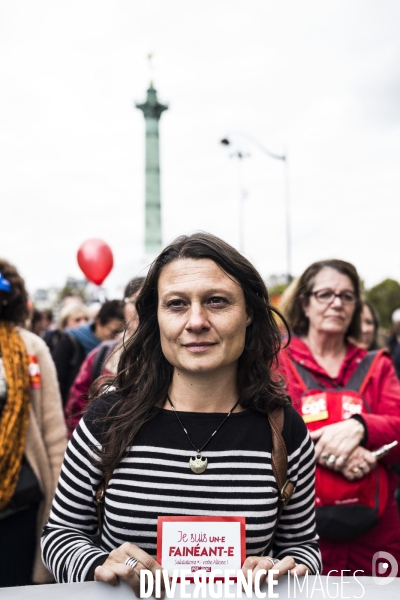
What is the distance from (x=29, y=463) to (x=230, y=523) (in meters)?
1.45

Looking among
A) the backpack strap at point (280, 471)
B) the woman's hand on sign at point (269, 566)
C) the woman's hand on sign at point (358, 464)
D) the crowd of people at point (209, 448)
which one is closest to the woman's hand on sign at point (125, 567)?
the crowd of people at point (209, 448)

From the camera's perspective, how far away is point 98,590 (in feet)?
4.18

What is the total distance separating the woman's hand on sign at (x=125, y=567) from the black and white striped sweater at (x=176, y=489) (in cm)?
10

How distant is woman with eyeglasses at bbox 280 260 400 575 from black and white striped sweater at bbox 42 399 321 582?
63 cm

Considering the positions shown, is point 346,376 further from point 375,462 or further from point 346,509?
point 346,509

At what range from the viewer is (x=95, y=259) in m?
7.34

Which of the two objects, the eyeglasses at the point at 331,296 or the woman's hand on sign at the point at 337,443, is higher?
the eyeglasses at the point at 331,296

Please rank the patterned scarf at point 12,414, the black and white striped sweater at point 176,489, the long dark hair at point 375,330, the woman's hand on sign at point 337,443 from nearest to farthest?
the black and white striped sweater at point 176,489 < the woman's hand on sign at point 337,443 < the patterned scarf at point 12,414 < the long dark hair at point 375,330

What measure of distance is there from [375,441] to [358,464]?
0.37 ft

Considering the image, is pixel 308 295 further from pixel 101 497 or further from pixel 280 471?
pixel 101 497

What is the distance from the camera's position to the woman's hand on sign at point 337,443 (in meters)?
2.29

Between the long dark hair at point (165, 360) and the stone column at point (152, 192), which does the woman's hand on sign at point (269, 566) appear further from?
the stone column at point (152, 192)

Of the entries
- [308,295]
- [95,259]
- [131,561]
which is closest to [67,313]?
[95,259]

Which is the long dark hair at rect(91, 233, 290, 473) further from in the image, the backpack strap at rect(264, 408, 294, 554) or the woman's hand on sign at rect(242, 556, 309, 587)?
the woman's hand on sign at rect(242, 556, 309, 587)
